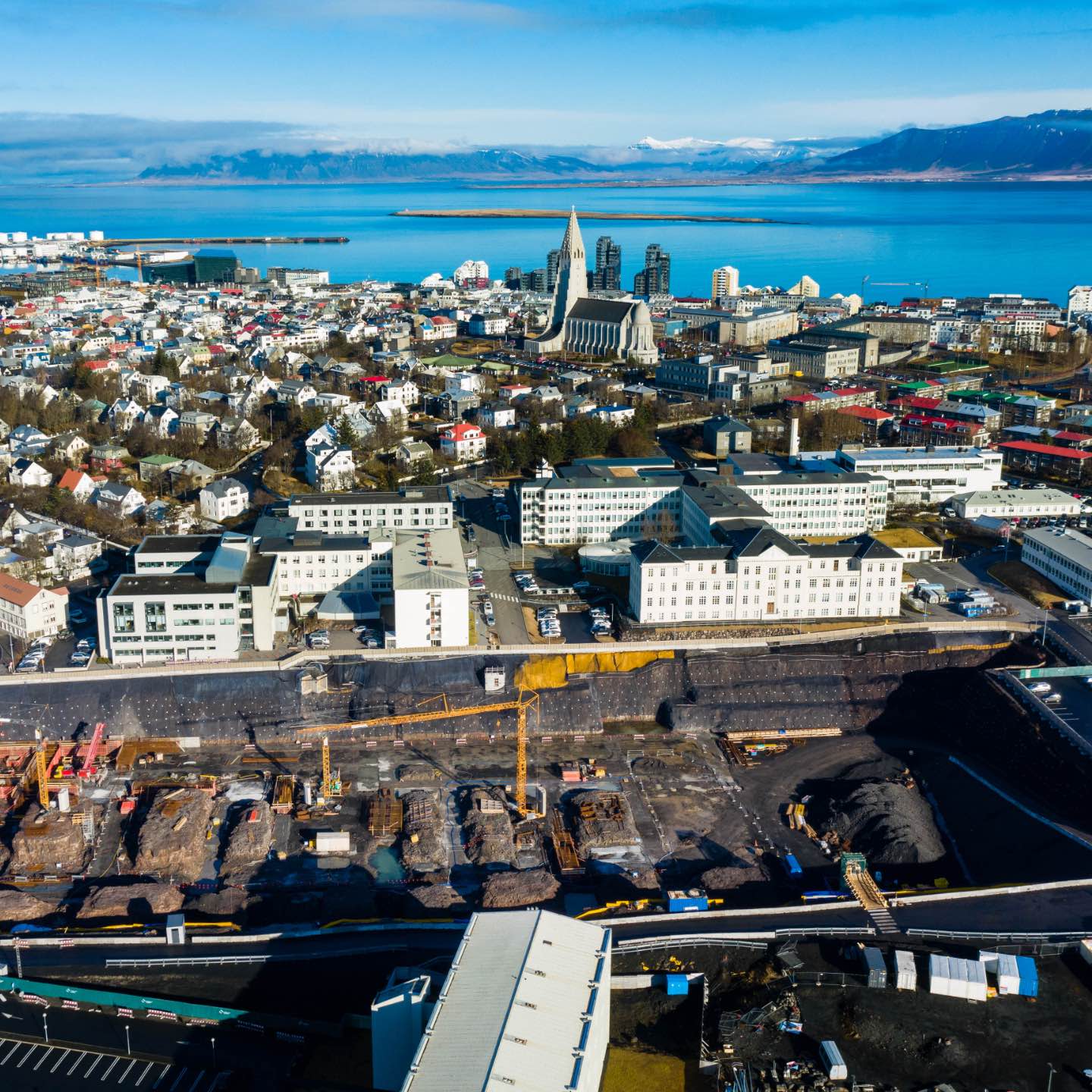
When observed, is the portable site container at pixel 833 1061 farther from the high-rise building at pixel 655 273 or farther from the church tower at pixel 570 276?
the high-rise building at pixel 655 273

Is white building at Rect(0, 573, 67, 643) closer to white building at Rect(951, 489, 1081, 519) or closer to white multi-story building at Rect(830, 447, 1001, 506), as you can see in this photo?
white multi-story building at Rect(830, 447, 1001, 506)

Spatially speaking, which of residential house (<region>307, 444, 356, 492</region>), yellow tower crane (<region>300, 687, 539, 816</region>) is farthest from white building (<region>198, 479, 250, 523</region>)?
yellow tower crane (<region>300, 687, 539, 816</region>)

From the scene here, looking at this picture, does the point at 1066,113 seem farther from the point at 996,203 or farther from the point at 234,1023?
the point at 234,1023

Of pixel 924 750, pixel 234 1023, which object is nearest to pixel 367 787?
pixel 234 1023

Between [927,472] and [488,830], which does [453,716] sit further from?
[927,472]

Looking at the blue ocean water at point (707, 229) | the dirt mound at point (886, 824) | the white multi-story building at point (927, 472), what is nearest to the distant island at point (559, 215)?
the blue ocean water at point (707, 229)

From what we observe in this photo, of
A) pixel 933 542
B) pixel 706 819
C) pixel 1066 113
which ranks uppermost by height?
pixel 1066 113

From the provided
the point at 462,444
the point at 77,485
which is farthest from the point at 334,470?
the point at 77,485

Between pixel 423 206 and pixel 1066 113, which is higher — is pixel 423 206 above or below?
below
